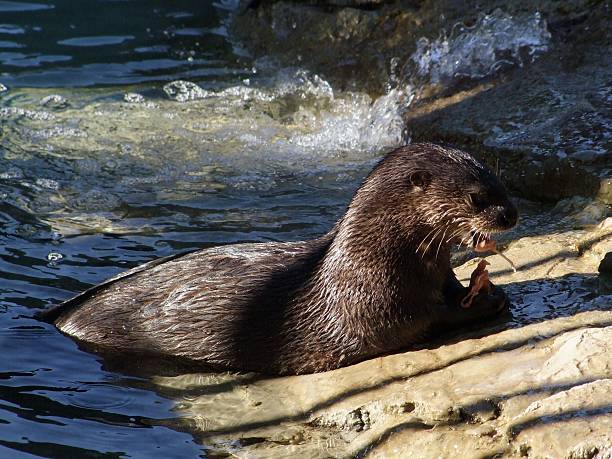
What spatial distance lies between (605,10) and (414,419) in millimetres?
4396

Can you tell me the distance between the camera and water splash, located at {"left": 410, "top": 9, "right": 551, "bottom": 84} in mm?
7516

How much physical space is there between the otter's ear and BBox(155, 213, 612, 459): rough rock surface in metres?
0.63

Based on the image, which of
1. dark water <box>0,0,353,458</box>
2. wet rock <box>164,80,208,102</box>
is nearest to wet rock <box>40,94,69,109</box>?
dark water <box>0,0,353,458</box>

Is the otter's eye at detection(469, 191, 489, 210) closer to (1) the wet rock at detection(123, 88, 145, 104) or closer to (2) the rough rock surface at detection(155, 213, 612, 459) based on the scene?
(2) the rough rock surface at detection(155, 213, 612, 459)

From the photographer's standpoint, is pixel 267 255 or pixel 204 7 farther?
pixel 204 7

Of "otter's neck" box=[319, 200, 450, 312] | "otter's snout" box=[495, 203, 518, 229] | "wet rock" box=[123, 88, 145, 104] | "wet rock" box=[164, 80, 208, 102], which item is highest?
"wet rock" box=[164, 80, 208, 102]

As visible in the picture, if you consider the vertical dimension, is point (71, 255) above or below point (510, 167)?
below

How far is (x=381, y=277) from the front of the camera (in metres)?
4.38

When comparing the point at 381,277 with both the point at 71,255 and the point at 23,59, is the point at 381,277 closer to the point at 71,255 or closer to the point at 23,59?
the point at 71,255

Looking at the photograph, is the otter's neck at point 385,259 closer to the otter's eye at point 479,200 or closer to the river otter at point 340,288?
the river otter at point 340,288

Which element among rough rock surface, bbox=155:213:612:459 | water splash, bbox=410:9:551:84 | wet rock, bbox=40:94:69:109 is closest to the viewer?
rough rock surface, bbox=155:213:612:459

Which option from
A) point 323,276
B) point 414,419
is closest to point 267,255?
point 323,276

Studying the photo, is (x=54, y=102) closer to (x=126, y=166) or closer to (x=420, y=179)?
(x=126, y=166)

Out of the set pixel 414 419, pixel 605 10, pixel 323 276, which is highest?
pixel 605 10
